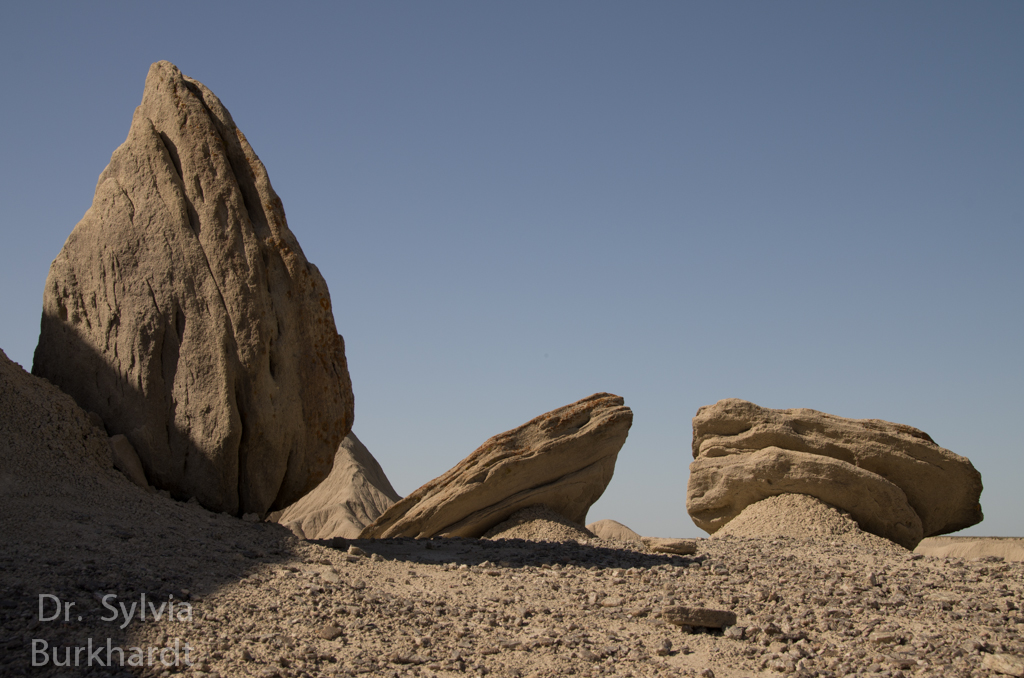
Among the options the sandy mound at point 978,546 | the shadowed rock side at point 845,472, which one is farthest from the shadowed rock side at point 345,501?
the sandy mound at point 978,546

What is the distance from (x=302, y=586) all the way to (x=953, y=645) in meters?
4.24

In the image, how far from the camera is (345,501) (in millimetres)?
22453

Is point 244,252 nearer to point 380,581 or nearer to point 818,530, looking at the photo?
point 380,581

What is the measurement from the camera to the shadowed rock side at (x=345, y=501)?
21.5m

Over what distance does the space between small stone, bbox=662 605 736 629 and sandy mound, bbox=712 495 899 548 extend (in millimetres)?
5692

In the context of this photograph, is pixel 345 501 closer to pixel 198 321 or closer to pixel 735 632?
pixel 198 321

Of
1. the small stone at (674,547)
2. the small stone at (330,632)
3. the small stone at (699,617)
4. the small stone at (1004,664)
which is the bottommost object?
the small stone at (1004,664)

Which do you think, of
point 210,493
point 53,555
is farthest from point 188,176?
point 53,555

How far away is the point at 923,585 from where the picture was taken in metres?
6.64

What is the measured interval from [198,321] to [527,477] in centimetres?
610

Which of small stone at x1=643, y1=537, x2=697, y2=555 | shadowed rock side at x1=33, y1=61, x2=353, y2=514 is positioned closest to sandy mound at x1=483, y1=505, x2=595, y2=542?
small stone at x1=643, y1=537, x2=697, y2=555

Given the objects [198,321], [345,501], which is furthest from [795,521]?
[345,501]

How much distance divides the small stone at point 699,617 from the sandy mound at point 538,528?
5.47 m

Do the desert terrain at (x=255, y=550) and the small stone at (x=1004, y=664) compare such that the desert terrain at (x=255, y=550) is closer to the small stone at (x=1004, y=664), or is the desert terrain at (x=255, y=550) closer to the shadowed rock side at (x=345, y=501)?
the small stone at (x=1004, y=664)
